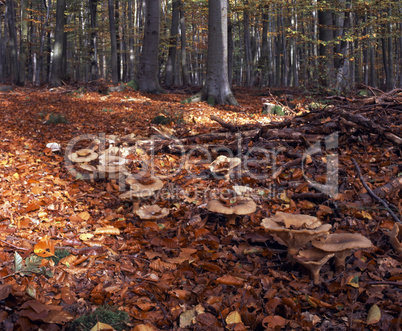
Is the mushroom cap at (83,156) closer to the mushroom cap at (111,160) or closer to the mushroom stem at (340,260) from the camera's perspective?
the mushroom cap at (111,160)

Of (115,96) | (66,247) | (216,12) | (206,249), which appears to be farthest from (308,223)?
(115,96)

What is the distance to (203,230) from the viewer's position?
3545 mm

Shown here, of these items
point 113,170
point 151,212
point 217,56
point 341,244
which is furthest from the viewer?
point 217,56

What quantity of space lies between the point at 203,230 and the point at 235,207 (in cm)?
56

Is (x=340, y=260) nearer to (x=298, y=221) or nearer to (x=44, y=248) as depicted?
(x=298, y=221)

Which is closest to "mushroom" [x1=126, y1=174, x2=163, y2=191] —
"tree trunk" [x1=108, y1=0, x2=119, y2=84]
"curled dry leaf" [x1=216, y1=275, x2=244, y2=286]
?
"curled dry leaf" [x1=216, y1=275, x2=244, y2=286]

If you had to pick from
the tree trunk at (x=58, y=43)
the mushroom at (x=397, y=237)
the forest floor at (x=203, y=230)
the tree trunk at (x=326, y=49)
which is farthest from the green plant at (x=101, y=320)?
the tree trunk at (x=58, y=43)

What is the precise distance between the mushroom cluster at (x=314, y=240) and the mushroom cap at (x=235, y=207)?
0.38m

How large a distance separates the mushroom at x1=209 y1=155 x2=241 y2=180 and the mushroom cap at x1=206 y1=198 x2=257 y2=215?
1137 mm

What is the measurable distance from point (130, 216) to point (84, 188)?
1.06 metres

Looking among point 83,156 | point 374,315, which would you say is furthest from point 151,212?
point 374,315

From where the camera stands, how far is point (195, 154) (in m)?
5.46

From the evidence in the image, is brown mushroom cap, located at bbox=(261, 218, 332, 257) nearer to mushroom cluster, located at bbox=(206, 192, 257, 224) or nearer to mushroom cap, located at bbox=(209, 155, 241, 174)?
mushroom cluster, located at bbox=(206, 192, 257, 224)

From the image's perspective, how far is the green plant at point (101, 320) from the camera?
87.4 inches
